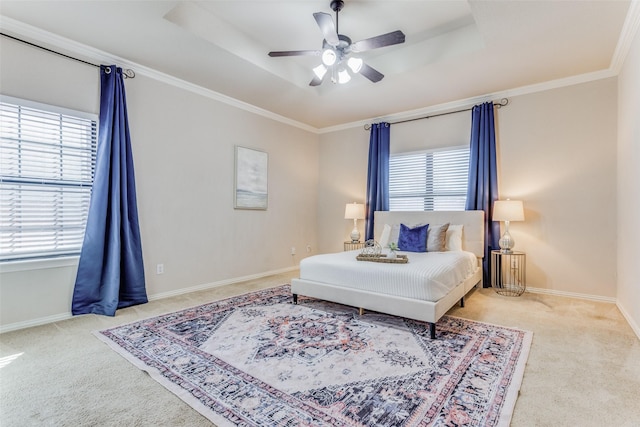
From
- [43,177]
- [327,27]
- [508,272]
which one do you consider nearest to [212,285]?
[43,177]

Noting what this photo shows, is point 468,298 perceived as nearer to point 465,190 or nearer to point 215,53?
point 465,190

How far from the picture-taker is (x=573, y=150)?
3.97 m

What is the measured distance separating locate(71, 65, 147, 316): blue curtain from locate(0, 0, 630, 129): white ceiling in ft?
2.20

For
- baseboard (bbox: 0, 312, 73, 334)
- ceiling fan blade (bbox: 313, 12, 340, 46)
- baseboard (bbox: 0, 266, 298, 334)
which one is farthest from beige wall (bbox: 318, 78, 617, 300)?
baseboard (bbox: 0, 312, 73, 334)

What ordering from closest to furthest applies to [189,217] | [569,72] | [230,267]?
1. [569,72]
2. [189,217]
3. [230,267]

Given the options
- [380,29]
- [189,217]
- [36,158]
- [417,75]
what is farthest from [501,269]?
[36,158]

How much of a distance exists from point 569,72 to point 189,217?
506cm

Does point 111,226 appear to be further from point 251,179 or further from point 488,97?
point 488,97

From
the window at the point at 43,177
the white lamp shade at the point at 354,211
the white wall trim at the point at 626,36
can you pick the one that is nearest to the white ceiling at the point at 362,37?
the white wall trim at the point at 626,36

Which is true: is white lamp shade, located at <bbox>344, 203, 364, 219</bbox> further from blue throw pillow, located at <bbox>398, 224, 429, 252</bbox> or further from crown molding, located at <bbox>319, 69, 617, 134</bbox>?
crown molding, located at <bbox>319, 69, 617, 134</bbox>

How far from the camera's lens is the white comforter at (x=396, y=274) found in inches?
108

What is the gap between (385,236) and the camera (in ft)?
15.9

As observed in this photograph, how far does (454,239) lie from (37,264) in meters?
4.66

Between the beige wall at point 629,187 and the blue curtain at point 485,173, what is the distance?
1.26m
